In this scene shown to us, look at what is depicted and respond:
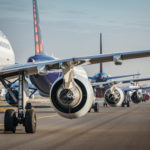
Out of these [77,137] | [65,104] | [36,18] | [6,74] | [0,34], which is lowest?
[77,137]

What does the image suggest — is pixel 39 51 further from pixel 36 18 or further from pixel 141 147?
pixel 141 147

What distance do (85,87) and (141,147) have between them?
3.82 m

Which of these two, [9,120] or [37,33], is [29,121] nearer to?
[9,120]

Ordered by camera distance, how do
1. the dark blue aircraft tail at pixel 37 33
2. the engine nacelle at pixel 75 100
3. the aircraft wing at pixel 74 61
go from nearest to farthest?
the aircraft wing at pixel 74 61
the engine nacelle at pixel 75 100
the dark blue aircraft tail at pixel 37 33

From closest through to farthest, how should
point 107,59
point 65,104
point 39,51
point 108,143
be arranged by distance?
point 108,143, point 107,59, point 65,104, point 39,51

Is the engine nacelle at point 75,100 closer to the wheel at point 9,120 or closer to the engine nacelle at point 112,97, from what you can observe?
the wheel at point 9,120

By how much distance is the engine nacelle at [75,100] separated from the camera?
14.7 metres

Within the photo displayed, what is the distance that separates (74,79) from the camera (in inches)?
593

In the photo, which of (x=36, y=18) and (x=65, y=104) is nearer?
(x=65, y=104)

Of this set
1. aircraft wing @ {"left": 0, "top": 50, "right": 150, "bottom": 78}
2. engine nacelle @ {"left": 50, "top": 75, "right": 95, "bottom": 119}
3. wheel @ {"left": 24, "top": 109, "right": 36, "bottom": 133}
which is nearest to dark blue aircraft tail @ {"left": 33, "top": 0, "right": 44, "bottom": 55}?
aircraft wing @ {"left": 0, "top": 50, "right": 150, "bottom": 78}

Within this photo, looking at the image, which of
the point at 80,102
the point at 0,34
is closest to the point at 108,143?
the point at 80,102

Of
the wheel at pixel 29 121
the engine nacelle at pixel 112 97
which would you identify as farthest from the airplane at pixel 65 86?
the engine nacelle at pixel 112 97

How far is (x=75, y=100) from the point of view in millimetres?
14727

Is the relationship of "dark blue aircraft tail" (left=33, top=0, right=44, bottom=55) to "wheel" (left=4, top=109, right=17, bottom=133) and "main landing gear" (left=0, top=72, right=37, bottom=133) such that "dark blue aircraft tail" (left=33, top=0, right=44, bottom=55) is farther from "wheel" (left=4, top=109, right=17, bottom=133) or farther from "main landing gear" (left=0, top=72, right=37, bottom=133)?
"wheel" (left=4, top=109, right=17, bottom=133)
